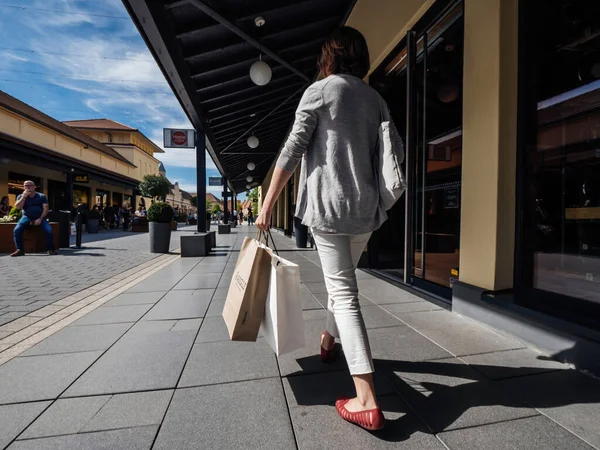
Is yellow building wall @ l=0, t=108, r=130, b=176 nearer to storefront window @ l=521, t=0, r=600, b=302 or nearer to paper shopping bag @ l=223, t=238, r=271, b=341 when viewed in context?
paper shopping bag @ l=223, t=238, r=271, b=341

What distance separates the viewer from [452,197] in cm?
347

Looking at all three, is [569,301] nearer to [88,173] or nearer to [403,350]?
[403,350]

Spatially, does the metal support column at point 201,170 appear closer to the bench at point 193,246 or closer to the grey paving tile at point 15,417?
the bench at point 193,246

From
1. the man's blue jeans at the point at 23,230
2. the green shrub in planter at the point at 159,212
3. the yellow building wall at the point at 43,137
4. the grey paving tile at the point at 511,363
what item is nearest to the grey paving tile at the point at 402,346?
the grey paving tile at the point at 511,363

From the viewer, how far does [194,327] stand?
2562mm

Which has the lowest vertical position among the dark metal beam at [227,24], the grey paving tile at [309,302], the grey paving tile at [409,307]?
the grey paving tile at [309,302]

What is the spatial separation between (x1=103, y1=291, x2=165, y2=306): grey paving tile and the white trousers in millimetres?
2608

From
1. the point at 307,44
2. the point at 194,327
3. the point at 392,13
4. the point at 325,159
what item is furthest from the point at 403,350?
the point at 307,44

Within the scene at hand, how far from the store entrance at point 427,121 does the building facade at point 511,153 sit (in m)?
0.02

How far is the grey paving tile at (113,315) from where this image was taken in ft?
8.95

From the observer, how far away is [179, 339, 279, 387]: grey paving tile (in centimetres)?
175

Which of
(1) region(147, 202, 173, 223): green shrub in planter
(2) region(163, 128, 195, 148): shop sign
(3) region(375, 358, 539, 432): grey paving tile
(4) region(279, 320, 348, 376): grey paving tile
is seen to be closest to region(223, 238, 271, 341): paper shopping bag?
(4) region(279, 320, 348, 376): grey paving tile

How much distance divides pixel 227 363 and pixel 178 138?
6410mm

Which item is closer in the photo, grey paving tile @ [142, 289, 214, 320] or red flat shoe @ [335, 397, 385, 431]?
red flat shoe @ [335, 397, 385, 431]
